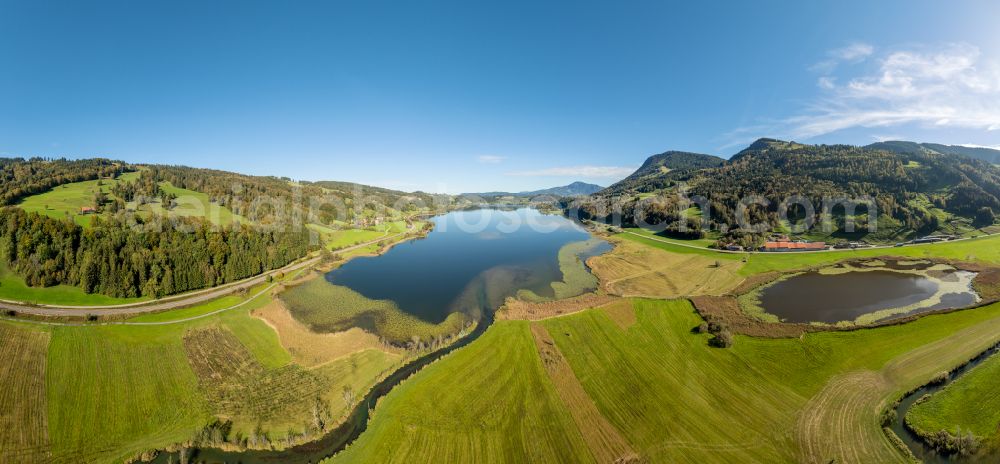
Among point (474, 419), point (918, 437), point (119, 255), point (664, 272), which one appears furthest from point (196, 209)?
point (918, 437)

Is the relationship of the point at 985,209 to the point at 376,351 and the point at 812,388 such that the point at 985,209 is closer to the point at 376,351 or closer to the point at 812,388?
the point at 812,388

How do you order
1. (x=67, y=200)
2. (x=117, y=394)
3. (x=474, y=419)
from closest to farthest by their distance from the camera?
(x=474, y=419) < (x=117, y=394) < (x=67, y=200)

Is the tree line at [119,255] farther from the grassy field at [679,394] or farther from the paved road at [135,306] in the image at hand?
the grassy field at [679,394]

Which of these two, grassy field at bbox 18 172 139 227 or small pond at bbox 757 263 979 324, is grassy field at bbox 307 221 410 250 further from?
small pond at bbox 757 263 979 324

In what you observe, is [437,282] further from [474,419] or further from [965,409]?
[965,409]

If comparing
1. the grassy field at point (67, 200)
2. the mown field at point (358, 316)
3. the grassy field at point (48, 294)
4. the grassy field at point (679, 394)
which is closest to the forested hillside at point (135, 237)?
the grassy field at point (67, 200)
